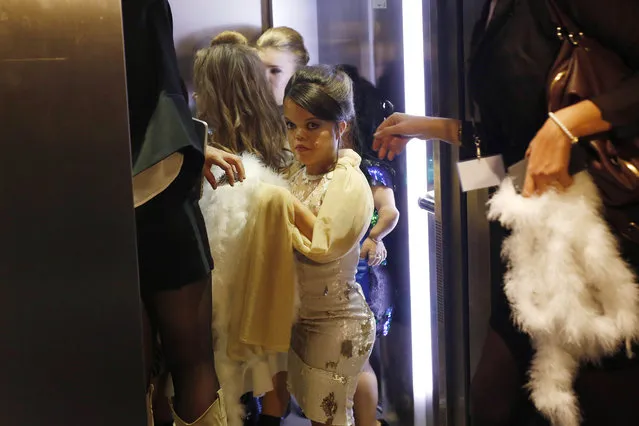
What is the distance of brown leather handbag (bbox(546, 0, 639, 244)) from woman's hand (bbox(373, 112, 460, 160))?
27 centimetres

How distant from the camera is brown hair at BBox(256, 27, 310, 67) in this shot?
4.79ft

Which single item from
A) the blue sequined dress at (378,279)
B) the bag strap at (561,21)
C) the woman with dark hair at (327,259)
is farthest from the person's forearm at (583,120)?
the blue sequined dress at (378,279)

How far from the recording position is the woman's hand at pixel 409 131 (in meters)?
1.27

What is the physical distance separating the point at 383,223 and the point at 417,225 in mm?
97

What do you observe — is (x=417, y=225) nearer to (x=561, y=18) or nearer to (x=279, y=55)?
(x=279, y=55)

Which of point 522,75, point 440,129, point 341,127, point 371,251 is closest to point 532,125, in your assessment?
point 522,75

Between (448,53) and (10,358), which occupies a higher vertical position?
(448,53)

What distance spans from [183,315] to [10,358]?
0.35m

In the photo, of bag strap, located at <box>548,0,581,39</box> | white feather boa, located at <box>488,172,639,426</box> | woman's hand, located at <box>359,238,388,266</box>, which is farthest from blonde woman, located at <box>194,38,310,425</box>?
bag strap, located at <box>548,0,581,39</box>

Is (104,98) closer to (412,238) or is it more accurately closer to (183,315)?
(183,315)

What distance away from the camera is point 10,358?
79 centimetres

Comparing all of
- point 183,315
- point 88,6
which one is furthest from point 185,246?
point 88,6

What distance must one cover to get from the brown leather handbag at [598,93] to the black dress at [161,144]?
0.58m

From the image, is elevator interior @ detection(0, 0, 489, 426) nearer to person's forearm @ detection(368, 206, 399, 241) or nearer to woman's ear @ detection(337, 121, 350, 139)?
woman's ear @ detection(337, 121, 350, 139)
